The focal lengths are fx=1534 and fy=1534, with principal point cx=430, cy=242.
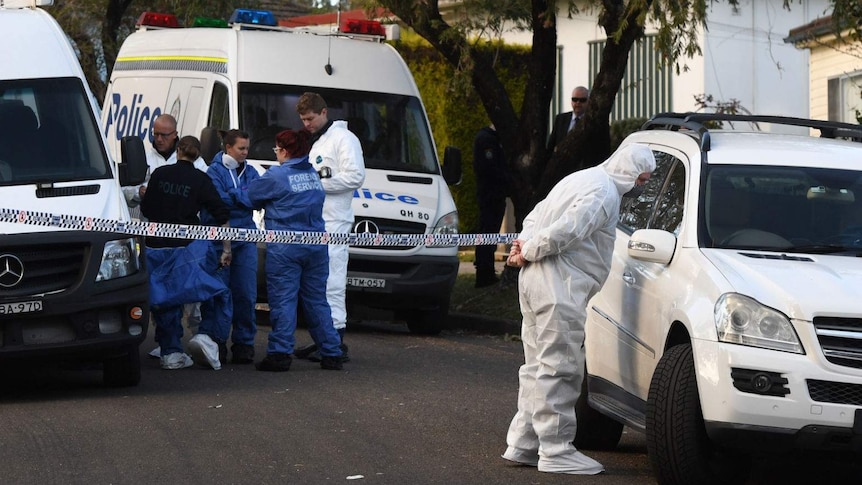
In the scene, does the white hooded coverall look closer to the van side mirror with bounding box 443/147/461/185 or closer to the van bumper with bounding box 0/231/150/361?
the van bumper with bounding box 0/231/150/361

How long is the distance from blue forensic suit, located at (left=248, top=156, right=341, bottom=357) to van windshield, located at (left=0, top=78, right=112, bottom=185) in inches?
49.2

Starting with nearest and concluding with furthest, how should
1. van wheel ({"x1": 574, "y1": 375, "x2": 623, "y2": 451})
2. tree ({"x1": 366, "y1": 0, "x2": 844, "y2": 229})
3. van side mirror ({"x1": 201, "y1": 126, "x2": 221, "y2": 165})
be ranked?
van wheel ({"x1": 574, "y1": 375, "x2": 623, "y2": 451}) → van side mirror ({"x1": 201, "y1": 126, "x2": 221, "y2": 165}) → tree ({"x1": 366, "y1": 0, "x2": 844, "y2": 229})

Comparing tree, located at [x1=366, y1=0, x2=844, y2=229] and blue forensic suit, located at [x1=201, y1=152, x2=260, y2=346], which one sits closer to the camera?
blue forensic suit, located at [x1=201, y1=152, x2=260, y2=346]

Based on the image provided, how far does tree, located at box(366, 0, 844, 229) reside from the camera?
49.8 feet

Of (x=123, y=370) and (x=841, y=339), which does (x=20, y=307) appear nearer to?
(x=123, y=370)

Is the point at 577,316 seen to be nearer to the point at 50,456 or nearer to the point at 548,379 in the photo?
the point at 548,379

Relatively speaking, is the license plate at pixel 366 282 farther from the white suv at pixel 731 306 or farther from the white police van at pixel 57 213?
the white suv at pixel 731 306

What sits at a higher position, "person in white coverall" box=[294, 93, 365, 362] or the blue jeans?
"person in white coverall" box=[294, 93, 365, 362]

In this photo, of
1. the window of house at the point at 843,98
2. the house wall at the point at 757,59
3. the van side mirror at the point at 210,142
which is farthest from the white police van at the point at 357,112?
the house wall at the point at 757,59

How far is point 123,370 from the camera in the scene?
33.9ft

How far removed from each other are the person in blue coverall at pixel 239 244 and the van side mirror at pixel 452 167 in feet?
10.5

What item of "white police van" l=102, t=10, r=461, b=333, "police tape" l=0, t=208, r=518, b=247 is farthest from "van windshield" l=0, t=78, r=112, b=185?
"white police van" l=102, t=10, r=461, b=333

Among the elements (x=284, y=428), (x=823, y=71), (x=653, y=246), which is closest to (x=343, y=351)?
(x=284, y=428)

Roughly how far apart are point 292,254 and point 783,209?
4.34 metres
